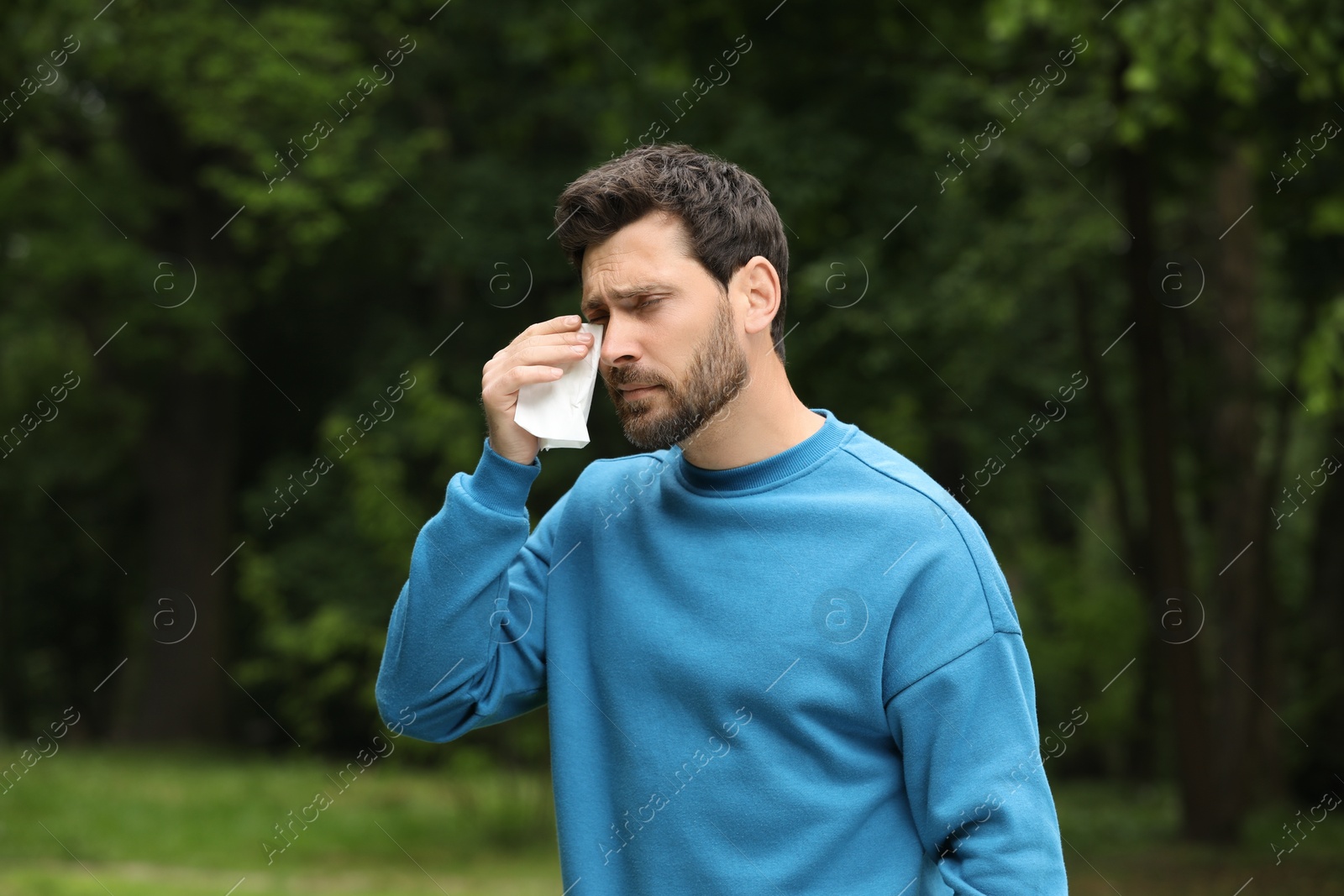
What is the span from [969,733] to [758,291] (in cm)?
75

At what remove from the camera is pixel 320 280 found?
1716cm

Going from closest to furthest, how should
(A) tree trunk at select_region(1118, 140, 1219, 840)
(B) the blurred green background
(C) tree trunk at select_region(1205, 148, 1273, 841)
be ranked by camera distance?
(B) the blurred green background < (A) tree trunk at select_region(1118, 140, 1219, 840) < (C) tree trunk at select_region(1205, 148, 1273, 841)

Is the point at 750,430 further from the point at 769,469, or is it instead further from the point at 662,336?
the point at 662,336

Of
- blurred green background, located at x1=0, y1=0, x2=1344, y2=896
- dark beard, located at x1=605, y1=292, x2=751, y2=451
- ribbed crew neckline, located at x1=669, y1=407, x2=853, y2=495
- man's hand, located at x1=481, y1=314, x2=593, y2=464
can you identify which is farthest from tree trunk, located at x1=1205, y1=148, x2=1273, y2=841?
man's hand, located at x1=481, y1=314, x2=593, y2=464

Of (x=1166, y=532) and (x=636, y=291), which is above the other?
(x=636, y=291)

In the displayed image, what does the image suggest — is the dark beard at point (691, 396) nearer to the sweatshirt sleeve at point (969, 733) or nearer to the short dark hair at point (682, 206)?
the short dark hair at point (682, 206)

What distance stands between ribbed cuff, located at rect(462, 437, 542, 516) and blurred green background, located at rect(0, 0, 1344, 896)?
428cm

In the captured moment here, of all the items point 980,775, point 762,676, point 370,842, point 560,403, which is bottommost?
point 370,842

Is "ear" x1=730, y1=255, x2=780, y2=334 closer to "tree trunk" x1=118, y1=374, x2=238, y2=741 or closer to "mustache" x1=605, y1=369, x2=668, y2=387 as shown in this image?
"mustache" x1=605, y1=369, x2=668, y2=387

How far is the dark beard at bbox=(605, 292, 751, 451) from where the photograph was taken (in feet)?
6.95

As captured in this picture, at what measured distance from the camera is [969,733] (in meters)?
1.91

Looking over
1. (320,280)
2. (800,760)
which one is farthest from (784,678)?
(320,280)

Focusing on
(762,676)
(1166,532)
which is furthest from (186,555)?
(762,676)

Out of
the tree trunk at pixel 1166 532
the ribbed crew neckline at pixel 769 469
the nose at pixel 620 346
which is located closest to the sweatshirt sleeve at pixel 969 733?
the ribbed crew neckline at pixel 769 469
